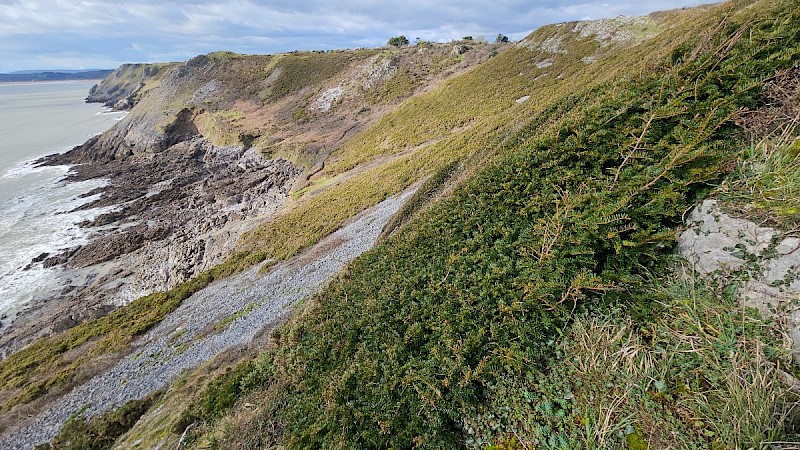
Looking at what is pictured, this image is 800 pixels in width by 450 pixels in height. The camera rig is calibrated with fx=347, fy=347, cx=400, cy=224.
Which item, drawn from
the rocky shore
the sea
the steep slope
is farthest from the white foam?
the steep slope

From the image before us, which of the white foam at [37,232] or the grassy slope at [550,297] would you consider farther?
the white foam at [37,232]

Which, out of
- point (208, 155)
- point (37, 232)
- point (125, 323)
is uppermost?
point (208, 155)

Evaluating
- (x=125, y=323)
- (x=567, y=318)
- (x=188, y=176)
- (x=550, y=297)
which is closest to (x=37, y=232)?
(x=188, y=176)

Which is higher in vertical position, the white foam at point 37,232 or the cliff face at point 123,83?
the cliff face at point 123,83

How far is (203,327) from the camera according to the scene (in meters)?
14.7

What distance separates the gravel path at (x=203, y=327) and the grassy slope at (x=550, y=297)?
20.3ft

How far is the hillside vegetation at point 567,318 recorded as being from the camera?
3508mm

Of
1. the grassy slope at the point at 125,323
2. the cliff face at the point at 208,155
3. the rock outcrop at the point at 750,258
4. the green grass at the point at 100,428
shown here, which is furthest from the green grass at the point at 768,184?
the cliff face at the point at 208,155

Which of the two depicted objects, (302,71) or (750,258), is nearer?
(750,258)

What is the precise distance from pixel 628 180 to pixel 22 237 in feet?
159

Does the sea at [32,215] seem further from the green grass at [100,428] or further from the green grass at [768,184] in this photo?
the green grass at [768,184]

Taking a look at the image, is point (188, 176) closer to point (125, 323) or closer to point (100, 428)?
point (125, 323)

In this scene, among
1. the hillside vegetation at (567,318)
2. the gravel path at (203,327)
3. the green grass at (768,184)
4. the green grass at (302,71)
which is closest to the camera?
the hillside vegetation at (567,318)

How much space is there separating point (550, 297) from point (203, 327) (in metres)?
14.6
